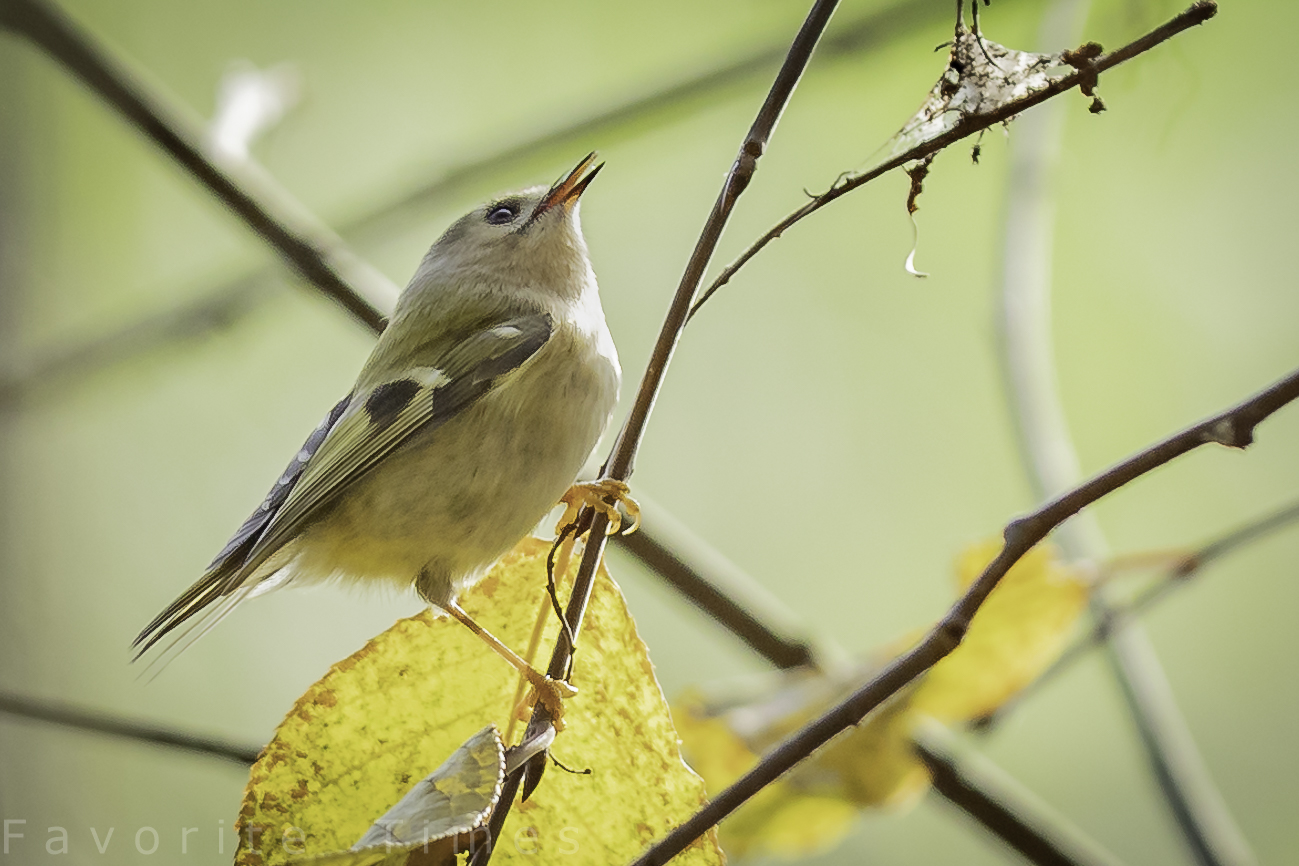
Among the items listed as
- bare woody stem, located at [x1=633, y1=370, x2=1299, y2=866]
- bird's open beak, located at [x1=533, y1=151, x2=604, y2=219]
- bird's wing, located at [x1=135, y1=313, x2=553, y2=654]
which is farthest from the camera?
bird's open beak, located at [x1=533, y1=151, x2=604, y2=219]

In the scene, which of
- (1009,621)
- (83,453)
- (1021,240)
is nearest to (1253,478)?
(1021,240)

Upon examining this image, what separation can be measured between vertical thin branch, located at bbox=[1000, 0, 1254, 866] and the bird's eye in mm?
559

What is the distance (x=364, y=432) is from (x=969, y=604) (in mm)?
646

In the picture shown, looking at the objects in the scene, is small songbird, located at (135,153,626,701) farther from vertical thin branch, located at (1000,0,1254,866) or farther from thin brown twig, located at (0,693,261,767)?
vertical thin branch, located at (1000,0,1254,866)

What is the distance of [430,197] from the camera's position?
1087 millimetres

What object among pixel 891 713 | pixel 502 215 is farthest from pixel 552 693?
pixel 502 215

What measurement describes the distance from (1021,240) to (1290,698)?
5.08 feet

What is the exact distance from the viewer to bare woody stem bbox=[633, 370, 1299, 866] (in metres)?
0.46

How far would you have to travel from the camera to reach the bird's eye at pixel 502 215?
131 centimetres

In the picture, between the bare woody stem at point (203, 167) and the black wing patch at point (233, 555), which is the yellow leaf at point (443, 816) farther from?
the bare woody stem at point (203, 167)

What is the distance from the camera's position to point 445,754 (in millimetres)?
662

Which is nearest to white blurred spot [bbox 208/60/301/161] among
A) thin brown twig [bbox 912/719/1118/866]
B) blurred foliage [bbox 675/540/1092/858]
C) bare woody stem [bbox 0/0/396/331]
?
bare woody stem [bbox 0/0/396/331]

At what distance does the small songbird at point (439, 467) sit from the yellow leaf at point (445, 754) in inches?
8.8

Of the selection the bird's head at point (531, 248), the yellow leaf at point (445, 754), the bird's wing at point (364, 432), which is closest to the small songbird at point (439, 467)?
the bird's wing at point (364, 432)
